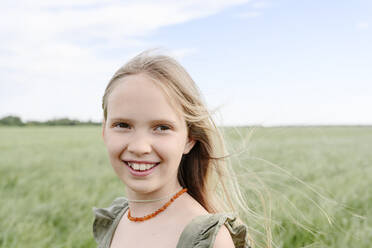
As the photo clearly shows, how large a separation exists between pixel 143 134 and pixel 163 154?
93 millimetres

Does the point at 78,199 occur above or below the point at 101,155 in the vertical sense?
above

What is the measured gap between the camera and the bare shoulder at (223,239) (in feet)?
4.01

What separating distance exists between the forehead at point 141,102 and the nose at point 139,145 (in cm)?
6

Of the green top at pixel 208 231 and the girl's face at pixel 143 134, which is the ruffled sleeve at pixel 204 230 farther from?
the girl's face at pixel 143 134

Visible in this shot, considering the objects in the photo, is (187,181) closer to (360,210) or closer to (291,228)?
(291,228)

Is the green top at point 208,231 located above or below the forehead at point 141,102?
below

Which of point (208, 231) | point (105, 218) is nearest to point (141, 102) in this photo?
point (208, 231)

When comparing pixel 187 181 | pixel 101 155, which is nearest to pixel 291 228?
pixel 187 181

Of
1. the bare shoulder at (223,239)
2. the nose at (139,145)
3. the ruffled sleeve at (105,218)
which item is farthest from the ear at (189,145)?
the ruffled sleeve at (105,218)

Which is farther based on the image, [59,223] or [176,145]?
[59,223]

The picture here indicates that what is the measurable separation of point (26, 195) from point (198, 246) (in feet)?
10.1

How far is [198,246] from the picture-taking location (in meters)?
1.22

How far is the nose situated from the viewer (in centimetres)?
127

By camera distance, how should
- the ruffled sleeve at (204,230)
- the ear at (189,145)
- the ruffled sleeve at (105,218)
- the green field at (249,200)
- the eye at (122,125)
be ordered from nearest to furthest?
the ruffled sleeve at (204,230) → the eye at (122,125) → the ear at (189,145) → the ruffled sleeve at (105,218) → the green field at (249,200)
